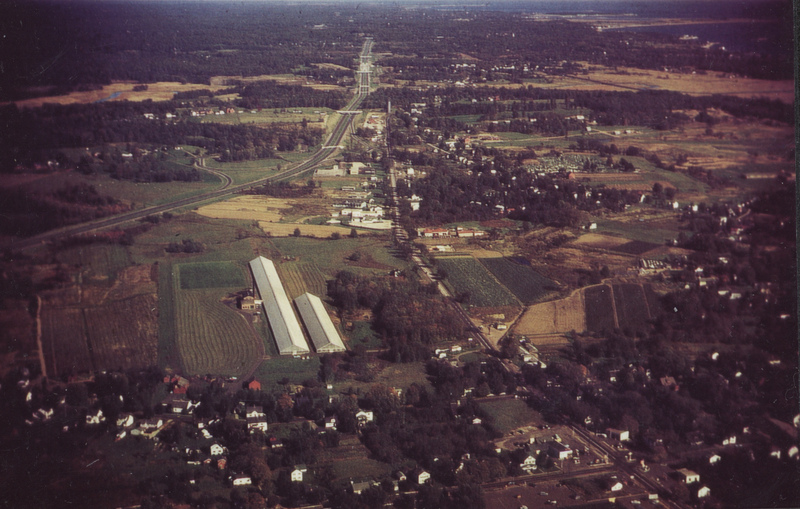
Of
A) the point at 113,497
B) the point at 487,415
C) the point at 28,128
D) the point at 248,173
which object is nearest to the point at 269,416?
the point at 113,497

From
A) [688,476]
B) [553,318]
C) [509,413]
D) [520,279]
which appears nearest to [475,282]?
[520,279]

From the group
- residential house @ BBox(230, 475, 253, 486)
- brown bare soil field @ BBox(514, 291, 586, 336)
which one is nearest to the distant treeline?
brown bare soil field @ BBox(514, 291, 586, 336)

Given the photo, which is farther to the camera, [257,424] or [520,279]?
[520,279]

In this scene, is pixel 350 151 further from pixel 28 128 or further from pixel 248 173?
pixel 28 128

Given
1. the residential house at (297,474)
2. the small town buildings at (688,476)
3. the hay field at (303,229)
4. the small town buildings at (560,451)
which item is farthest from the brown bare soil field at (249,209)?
the small town buildings at (688,476)

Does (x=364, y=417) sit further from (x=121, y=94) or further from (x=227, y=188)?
(x=121, y=94)

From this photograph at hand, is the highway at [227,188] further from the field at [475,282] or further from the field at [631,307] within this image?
the field at [631,307]
